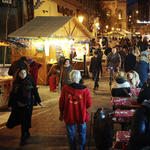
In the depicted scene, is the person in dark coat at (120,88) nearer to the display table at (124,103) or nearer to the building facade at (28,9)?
the display table at (124,103)

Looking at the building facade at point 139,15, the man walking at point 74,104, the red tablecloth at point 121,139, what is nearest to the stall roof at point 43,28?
the man walking at point 74,104

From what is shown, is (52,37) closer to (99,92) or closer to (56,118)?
(99,92)

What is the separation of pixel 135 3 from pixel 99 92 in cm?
8561

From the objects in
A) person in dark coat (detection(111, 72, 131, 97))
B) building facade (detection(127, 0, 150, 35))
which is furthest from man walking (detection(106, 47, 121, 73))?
building facade (detection(127, 0, 150, 35))

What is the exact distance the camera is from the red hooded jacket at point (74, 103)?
4590 millimetres

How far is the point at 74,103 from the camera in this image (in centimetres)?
460

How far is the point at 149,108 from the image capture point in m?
2.85

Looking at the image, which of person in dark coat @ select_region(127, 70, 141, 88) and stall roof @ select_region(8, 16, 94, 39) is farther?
stall roof @ select_region(8, 16, 94, 39)

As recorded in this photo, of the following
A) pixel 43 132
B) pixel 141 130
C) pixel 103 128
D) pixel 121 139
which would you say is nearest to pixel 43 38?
pixel 43 132

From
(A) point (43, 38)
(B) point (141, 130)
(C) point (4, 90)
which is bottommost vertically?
(C) point (4, 90)

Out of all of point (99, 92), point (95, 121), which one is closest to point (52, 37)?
point (99, 92)

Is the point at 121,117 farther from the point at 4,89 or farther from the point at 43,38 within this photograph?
the point at 43,38

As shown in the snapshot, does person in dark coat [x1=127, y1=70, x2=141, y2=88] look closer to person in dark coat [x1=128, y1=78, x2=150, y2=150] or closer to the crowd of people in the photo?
the crowd of people

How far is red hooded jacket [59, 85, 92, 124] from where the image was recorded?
Answer: 15.1 feet
